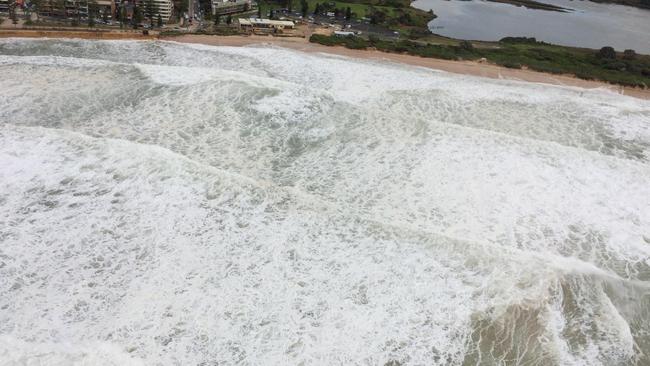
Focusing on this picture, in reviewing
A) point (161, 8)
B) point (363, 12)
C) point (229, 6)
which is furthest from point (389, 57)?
point (363, 12)

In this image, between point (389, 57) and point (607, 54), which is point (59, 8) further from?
point (607, 54)

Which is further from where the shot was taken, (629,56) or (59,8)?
(629,56)

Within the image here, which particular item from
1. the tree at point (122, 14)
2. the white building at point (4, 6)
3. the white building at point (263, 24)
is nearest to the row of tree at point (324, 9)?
the white building at point (263, 24)

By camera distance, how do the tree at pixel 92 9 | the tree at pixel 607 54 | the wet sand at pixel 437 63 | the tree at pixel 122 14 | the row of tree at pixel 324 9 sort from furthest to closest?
the row of tree at pixel 324 9, the tree at pixel 607 54, the tree at pixel 122 14, the tree at pixel 92 9, the wet sand at pixel 437 63

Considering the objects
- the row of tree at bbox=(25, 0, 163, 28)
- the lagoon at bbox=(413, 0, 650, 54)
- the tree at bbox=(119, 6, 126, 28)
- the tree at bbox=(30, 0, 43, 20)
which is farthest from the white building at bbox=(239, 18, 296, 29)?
the lagoon at bbox=(413, 0, 650, 54)

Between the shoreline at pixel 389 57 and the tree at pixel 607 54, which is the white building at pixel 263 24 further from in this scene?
the tree at pixel 607 54

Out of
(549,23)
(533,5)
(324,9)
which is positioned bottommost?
(324,9)

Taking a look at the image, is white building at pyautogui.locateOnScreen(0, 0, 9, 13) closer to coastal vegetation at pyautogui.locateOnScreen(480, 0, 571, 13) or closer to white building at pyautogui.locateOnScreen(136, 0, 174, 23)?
white building at pyautogui.locateOnScreen(136, 0, 174, 23)
